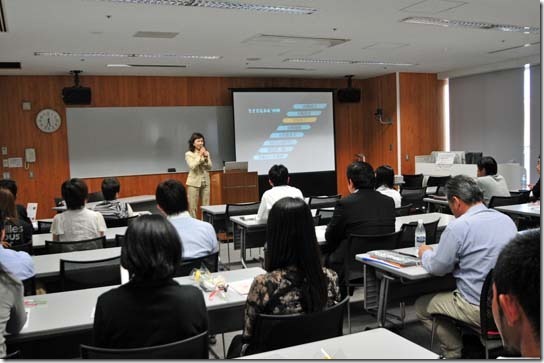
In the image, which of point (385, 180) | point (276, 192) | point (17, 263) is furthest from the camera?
point (385, 180)

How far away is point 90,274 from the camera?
3.39 meters

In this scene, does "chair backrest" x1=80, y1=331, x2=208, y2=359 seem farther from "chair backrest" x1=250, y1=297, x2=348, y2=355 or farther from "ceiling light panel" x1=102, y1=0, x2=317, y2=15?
"ceiling light panel" x1=102, y1=0, x2=317, y2=15

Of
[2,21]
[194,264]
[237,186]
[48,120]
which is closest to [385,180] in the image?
[194,264]

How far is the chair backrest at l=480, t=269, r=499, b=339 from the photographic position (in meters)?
2.62

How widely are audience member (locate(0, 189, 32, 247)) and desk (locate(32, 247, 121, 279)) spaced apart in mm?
419

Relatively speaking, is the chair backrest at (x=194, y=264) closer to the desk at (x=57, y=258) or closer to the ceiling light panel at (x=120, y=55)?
the desk at (x=57, y=258)

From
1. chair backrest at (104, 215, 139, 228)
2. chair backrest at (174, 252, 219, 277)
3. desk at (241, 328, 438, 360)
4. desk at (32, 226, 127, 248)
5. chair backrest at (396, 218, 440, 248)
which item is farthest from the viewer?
chair backrest at (104, 215, 139, 228)

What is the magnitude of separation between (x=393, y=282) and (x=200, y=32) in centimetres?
422

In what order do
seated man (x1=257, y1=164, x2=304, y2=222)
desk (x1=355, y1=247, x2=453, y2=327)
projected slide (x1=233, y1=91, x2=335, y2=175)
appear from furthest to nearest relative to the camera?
projected slide (x1=233, y1=91, x2=335, y2=175)
seated man (x1=257, y1=164, x2=304, y2=222)
desk (x1=355, y1=247, x2=453, y2=327)

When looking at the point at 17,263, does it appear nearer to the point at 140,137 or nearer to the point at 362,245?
the point at 362,245

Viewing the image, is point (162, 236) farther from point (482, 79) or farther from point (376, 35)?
point (482, 79)

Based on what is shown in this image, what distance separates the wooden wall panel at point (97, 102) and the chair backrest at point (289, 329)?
27.1 ft

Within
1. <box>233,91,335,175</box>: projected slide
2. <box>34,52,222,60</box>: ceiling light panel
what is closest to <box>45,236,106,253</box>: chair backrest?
<box>34,52,222,60</box>: ceiling light panel

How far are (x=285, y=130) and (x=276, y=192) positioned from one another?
6099mm
